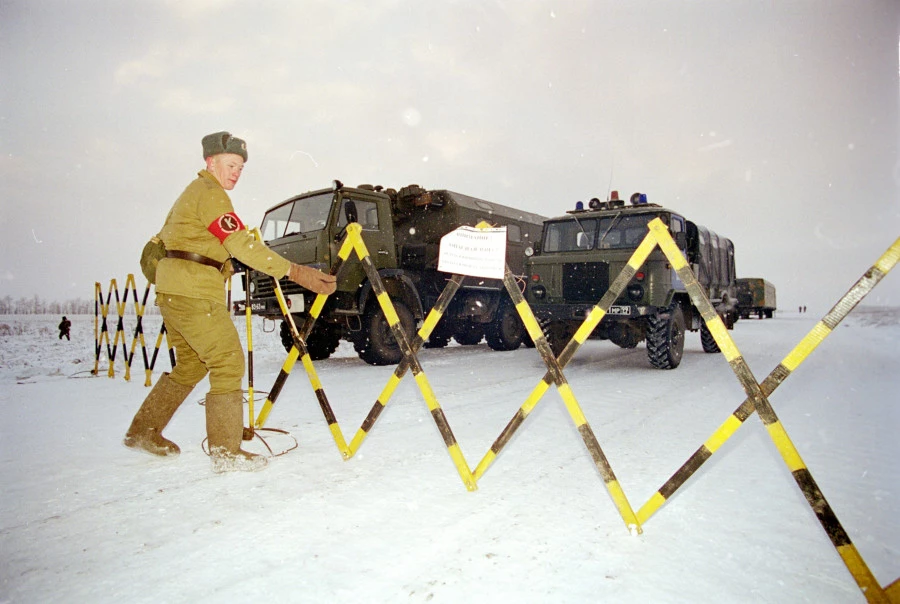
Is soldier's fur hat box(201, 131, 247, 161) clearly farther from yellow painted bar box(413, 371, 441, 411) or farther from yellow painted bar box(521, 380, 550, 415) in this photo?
yellow painted bar box(521, 380, 550, 415)

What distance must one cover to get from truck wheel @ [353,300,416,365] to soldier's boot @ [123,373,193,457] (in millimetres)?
4823

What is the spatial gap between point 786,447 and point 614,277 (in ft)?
20.0

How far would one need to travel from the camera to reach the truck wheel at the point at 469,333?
36.0ft

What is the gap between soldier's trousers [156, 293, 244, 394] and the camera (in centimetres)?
296

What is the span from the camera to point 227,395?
9.95ft

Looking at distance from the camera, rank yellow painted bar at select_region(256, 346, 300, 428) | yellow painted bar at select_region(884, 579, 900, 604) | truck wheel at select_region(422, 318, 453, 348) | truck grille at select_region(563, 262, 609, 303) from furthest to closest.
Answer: truck wheel at select_region(422, 318, 453, 348)
truck grille at select_region(563, 262, 609, 303)
yellow painted bar at select_region(256, 346, 300, 428)
yellow painted bar at select_region(884, 579, 900, 604)

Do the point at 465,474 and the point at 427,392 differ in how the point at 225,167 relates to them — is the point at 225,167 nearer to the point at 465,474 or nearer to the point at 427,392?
the point at 427,392

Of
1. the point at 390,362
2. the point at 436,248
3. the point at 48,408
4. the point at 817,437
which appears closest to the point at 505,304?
the point at 436,248

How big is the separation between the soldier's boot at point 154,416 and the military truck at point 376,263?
3.91 meters

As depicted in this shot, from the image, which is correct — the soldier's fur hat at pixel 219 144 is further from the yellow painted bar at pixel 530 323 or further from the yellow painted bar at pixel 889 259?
the yellow painted bar at pixel 889 259

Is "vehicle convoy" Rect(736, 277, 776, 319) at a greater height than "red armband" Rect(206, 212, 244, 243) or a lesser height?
lesser

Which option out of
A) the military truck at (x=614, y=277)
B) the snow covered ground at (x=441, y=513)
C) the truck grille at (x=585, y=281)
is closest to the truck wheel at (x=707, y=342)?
the military truck at (x=614, y=277)

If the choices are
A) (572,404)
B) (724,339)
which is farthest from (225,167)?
(724,339)

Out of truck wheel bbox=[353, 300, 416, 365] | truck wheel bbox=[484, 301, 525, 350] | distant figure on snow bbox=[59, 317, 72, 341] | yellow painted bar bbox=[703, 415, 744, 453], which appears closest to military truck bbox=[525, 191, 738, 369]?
truck wheel bbox=[353, 300, 416, 365]
